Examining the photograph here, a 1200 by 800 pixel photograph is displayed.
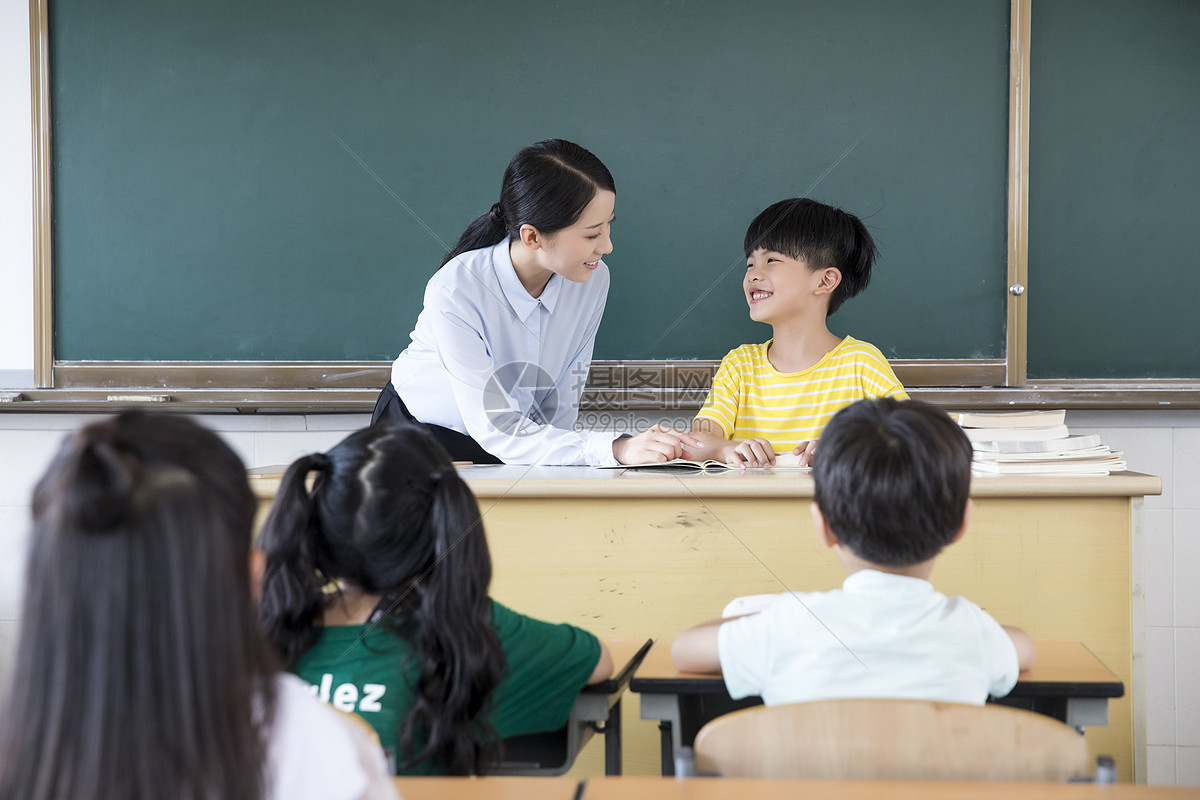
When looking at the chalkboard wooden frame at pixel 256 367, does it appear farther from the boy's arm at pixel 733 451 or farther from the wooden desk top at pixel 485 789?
the wooden desk top at pixel 485 789

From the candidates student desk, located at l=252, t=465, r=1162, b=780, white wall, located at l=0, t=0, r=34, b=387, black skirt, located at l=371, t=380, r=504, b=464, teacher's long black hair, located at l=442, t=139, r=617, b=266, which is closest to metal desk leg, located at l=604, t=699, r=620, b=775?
student desk, located at l=252, t=465, r=1162, b=780

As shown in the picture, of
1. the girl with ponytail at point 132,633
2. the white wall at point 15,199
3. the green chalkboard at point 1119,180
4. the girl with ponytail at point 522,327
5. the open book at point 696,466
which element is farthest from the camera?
the white wall at point 15,199

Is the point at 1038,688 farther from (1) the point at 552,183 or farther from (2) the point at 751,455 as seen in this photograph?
(1) the point at 552,183

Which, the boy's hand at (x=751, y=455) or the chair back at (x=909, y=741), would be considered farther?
the boy's hand at (x=751, y=455)

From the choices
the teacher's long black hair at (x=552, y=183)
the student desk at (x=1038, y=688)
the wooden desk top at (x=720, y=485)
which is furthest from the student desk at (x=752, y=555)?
the teacher's long black hair at (x=552, y=183)

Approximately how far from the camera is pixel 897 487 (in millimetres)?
1020

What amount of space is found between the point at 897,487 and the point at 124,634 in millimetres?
808

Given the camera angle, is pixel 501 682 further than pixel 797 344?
No

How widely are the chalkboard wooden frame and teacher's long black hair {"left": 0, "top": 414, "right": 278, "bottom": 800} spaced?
2.02 meters

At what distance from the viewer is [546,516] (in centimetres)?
161

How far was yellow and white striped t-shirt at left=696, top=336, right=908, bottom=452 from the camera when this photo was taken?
2125mm

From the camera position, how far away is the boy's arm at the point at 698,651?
3.40 ft

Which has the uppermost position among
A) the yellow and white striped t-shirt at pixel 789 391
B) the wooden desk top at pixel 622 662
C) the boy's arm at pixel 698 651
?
the yellow and white striped t-shirt at pixel 789 391

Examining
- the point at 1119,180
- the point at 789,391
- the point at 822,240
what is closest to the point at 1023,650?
the point at 789,391
